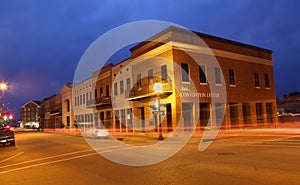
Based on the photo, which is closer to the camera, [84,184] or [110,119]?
[84,184]

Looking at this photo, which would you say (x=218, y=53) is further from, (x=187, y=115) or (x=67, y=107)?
(x=67, y=107)

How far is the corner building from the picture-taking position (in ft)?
85.4

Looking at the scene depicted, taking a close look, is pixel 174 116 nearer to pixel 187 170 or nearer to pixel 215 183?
pixel 187 170

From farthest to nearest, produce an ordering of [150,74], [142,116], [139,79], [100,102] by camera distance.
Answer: [100,102] → [142,116] → [139,79] → [150,74]

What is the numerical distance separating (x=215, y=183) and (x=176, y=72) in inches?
776

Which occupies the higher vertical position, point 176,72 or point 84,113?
point 176,72

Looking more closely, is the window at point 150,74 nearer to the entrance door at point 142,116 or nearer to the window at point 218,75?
the entrance door at point 142,116

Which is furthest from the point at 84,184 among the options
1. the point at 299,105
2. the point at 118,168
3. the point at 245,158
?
the point at 299,105

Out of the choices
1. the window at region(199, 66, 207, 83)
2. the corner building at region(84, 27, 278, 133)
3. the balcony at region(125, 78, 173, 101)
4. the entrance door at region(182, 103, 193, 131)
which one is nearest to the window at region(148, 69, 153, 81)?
the corner building at region(84, 27, 278, 133)

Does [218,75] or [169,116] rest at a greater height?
[218,75]

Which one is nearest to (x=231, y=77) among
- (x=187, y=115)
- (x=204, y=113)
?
(x=204, y=113)

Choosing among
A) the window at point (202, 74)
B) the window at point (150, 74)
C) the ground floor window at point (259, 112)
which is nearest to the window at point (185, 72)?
the window at point (202, 74)

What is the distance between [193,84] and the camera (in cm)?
2672

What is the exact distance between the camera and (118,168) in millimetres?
8977
